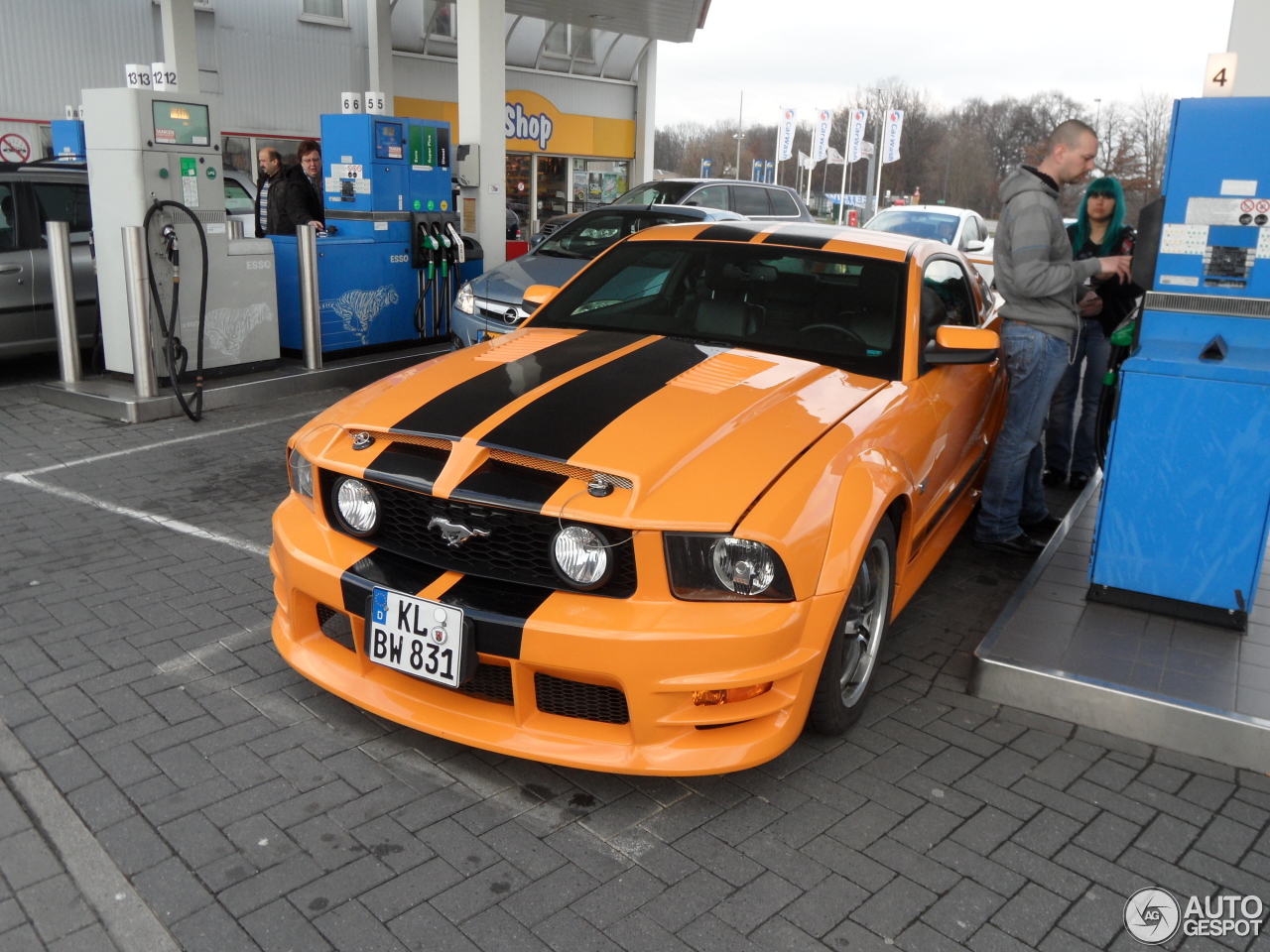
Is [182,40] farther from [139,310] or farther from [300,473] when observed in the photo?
[300,473]

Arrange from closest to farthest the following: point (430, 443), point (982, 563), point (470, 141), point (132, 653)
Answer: point (430, 443)
point (132, 653)
point (982, 563)
point (470, 141)

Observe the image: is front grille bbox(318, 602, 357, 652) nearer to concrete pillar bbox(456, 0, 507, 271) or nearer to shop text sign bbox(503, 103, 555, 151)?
concrete pillar bbox(456, 0, 507, 271)

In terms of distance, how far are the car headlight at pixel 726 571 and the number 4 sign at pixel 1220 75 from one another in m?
2.90

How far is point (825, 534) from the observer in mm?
2938

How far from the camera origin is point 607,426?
3.09 m

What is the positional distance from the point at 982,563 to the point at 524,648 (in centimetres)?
325

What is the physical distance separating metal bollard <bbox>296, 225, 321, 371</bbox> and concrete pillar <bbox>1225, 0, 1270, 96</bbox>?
664 cm

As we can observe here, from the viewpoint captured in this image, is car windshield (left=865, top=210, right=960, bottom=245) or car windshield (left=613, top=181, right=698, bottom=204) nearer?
car windshield (left=613, top=181, right=698, bottom=204)

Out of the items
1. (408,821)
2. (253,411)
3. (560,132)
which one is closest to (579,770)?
(408,821)

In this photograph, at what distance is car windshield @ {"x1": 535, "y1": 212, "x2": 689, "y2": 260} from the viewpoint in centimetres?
905

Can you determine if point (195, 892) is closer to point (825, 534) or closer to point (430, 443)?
point (430, 443)

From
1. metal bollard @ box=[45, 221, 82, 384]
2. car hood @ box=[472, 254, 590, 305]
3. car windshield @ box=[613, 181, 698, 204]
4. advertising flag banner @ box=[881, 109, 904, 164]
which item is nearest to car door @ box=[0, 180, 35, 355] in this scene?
metal bollard @ box=[45, 221, 82, 384]

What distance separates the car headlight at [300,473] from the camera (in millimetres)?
3408

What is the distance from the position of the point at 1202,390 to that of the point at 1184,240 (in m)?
0.59
